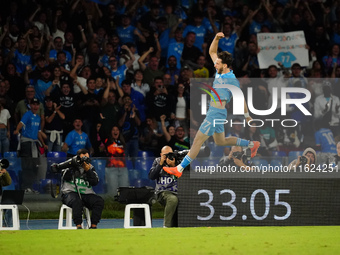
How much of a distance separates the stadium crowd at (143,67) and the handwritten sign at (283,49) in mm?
186

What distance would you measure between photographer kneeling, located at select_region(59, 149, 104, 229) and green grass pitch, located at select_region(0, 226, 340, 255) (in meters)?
1.57

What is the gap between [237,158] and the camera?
13172 mm

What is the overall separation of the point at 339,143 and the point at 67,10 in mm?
8060

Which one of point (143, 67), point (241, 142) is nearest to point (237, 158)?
point (241, 142)

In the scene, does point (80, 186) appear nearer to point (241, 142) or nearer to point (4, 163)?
point (4, 163)

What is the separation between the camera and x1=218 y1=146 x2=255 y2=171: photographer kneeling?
1305cm

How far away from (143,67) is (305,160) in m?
5.72

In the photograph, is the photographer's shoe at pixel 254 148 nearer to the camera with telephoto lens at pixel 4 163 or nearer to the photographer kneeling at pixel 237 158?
the photographer kneeling at pixel 237 158

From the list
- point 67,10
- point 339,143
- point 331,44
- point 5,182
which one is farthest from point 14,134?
point 331,44

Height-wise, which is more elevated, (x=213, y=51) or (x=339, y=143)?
(x=213, y=51)

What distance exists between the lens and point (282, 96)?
1566 cm

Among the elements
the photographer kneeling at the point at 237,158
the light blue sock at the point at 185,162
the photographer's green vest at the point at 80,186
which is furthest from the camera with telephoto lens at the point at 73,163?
the photographer kneeling at the point at 237,158

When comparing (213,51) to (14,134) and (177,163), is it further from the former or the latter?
(14,134)

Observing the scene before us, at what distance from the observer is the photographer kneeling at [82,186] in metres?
12.6
